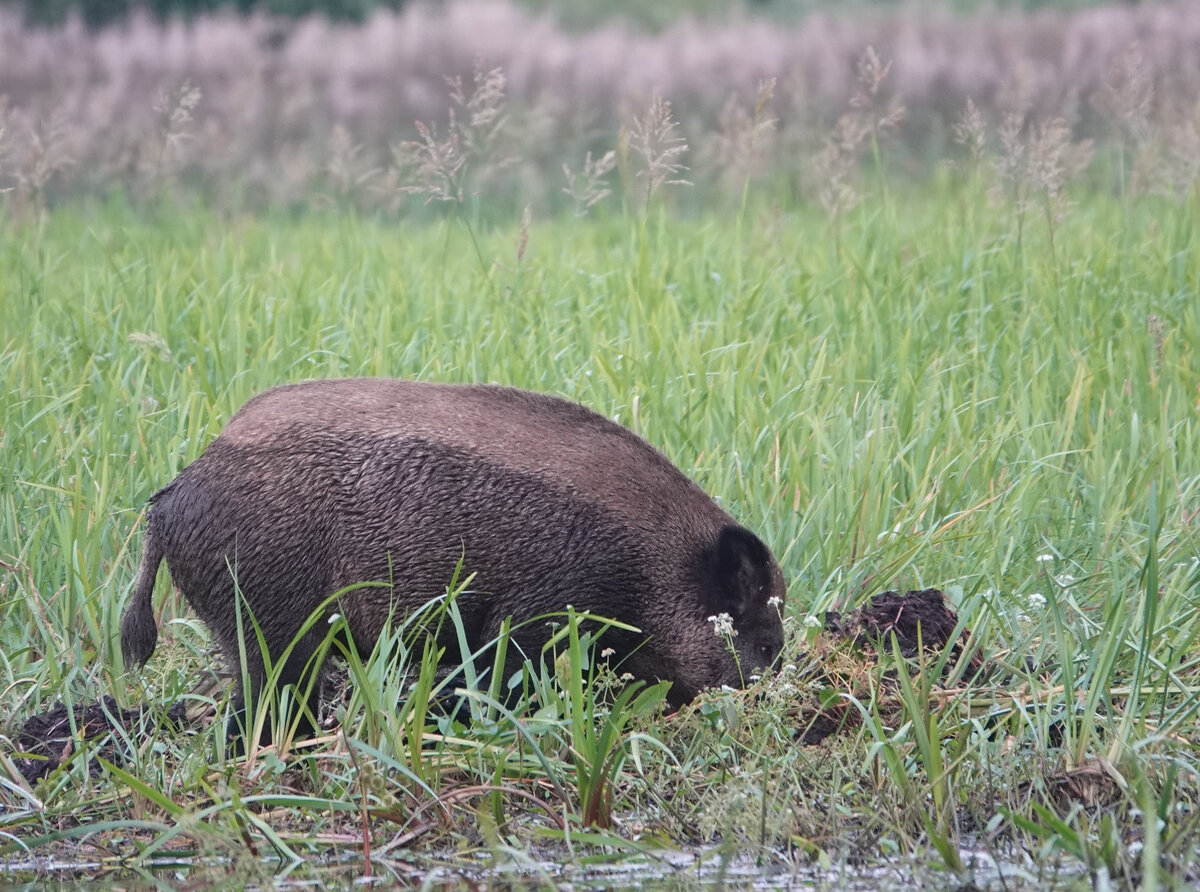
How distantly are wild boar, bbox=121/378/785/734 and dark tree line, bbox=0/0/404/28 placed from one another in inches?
565

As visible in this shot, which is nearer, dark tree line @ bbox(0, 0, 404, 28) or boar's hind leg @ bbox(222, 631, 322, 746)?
boar's hind leg @ bbox(222, 631, 322, 746)

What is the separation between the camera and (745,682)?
3.34 m

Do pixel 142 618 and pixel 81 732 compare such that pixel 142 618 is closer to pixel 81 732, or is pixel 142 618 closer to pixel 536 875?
pixel 81 732

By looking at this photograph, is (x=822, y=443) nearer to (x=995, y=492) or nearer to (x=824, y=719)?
(x=995, y=492)

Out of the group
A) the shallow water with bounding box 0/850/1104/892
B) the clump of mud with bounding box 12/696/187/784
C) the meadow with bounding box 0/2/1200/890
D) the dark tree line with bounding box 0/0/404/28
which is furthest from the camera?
the dark tree line with bounding box 0/0/404/28

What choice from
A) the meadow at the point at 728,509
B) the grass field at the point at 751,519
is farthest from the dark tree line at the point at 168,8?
the grass field at the point at 751,519

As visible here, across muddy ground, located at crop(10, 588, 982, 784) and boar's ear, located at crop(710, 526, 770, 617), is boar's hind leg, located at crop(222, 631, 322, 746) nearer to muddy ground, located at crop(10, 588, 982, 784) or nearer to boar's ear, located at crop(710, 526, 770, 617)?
muddy ground, located at crop(10, 588, 982, 784)

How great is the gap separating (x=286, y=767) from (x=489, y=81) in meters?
3.13

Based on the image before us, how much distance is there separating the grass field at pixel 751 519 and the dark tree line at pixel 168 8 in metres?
10.7

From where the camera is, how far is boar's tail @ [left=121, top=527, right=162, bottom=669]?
3268mm

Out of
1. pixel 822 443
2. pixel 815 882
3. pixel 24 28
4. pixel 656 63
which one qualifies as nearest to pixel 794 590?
pixel 822 443

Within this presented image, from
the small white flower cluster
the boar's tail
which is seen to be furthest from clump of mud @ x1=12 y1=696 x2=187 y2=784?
the small white flower cluster

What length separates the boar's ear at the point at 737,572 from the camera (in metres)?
3.29

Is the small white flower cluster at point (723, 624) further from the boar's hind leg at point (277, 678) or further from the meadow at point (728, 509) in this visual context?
the boar's hind leg at point (277, 678)
